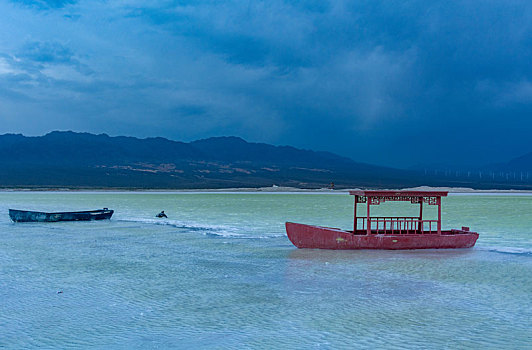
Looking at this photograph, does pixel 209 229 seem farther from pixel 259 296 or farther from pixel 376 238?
pixel 259 296

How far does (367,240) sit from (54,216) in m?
20.8

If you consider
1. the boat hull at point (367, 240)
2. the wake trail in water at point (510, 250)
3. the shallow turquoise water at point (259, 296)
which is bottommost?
the shallow turquoise water at point (259, 296)

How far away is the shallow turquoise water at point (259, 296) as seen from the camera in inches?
322

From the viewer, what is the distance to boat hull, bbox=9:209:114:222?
2908cm

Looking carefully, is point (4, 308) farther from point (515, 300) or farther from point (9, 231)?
point (9, 231)

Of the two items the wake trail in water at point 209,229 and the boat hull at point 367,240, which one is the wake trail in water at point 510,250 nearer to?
the boat hull at point 367,240

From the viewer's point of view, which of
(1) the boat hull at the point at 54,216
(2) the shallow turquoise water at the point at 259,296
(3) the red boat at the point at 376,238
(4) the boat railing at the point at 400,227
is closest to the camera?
(2) the shallow turquoise water at the point at 259,296

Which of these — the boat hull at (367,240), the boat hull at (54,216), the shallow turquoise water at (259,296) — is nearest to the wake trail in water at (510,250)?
the shallow turquoise water at (259,296)

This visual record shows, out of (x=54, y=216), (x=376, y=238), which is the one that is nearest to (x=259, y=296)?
(x=376, y=238)

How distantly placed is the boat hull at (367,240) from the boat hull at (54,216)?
1697cm

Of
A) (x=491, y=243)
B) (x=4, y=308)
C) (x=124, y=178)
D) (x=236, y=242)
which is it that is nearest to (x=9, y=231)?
(x=236, y=242)

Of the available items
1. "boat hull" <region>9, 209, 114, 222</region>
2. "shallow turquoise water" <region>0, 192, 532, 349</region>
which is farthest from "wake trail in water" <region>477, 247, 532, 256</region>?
"boat hull" <region>9, 209, 114, 222</region>

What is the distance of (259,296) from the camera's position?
10.9 metres

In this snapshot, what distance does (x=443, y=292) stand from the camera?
37.2 ft
